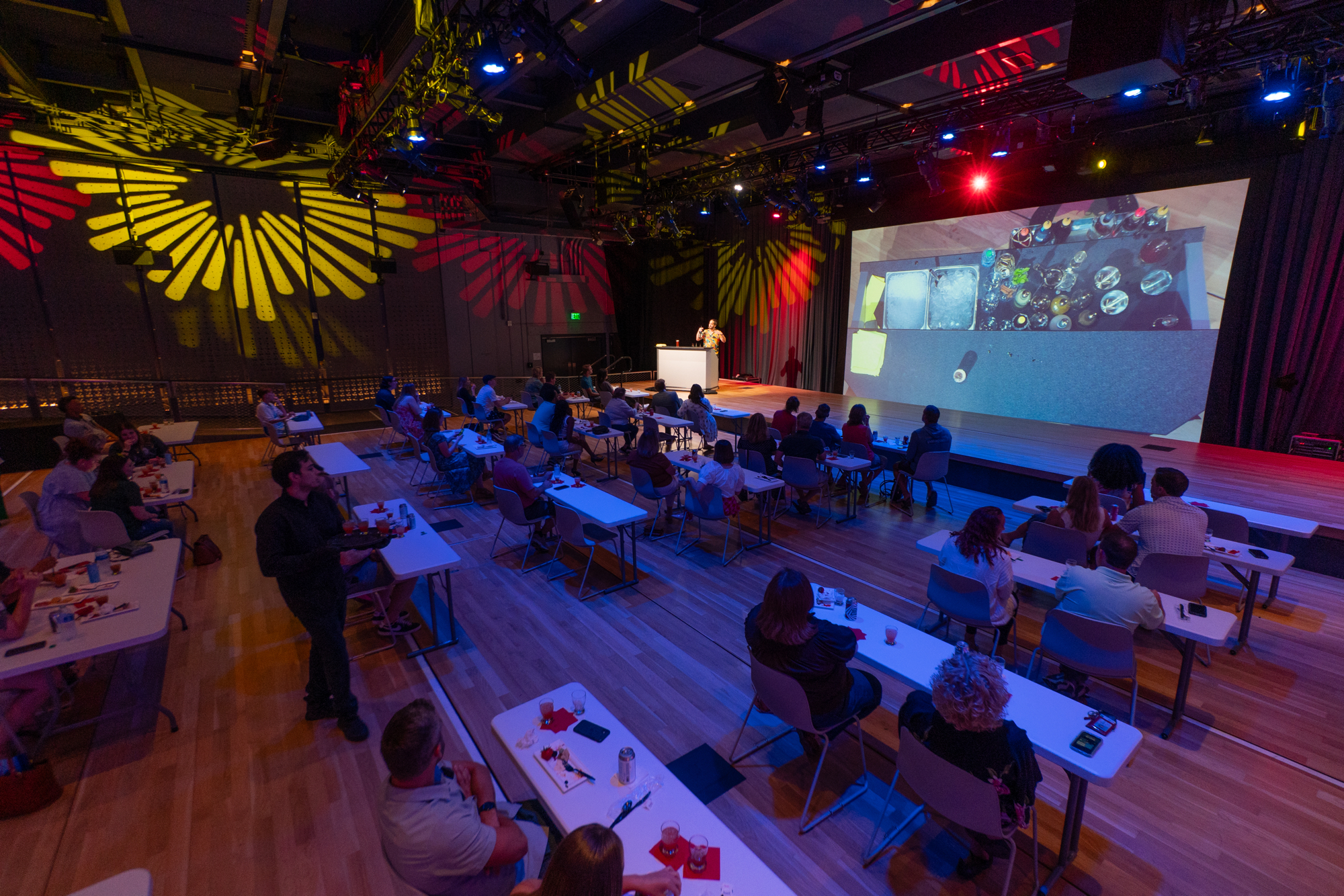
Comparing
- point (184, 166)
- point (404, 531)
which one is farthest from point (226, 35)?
point (404, 531)

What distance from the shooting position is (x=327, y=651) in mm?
3457

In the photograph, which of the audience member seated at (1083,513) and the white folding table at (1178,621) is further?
the audience member seated at (1083,513)

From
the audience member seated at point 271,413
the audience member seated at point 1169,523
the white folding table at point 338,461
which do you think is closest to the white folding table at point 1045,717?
the audience member seated at point 1169,523

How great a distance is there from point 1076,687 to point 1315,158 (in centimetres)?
919

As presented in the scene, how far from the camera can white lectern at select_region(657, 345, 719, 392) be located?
15.4 metres

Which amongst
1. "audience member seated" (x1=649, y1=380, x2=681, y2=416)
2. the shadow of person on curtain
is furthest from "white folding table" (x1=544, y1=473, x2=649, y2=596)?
the shadow of person on curtain

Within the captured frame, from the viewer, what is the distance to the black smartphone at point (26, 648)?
2.94 m

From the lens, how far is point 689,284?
18922mm

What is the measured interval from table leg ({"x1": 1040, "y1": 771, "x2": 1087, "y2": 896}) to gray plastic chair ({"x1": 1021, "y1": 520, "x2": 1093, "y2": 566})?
2.24 meters

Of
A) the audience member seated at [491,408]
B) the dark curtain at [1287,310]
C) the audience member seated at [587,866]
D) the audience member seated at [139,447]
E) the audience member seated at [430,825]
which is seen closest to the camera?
the audience member seated at [587,866]

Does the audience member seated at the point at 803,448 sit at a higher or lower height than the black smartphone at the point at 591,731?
higher

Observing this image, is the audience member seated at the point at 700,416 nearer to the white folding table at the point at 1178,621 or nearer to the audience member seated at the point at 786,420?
the audience member seated at the point at 786,420

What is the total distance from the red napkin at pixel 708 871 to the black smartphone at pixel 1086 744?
5.40 ft

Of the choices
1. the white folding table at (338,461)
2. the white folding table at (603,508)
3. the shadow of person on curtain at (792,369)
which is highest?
the shadow of person on curtain at (792,369)
